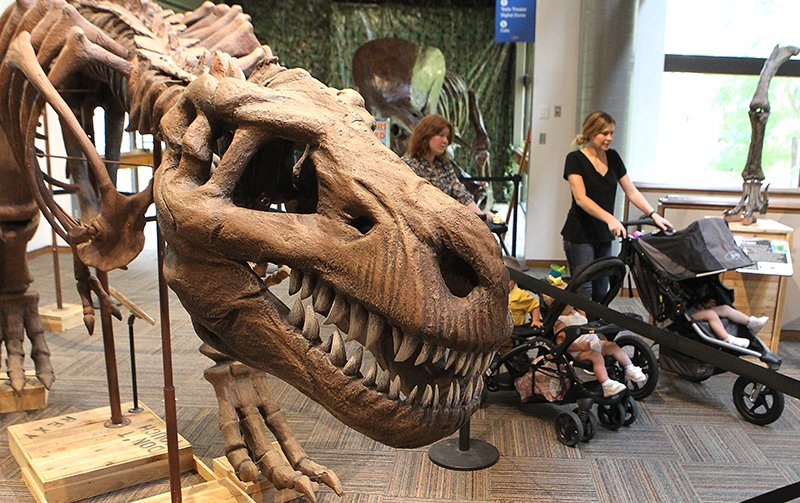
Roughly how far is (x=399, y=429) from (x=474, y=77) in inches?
422

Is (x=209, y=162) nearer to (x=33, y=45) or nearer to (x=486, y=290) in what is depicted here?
(x=486, y=290)

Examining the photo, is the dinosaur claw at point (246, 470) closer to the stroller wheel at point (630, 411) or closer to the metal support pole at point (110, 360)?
the metal support pole at point (110, 360)

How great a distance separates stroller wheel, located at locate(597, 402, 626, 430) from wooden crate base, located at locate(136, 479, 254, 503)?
1.84 metres

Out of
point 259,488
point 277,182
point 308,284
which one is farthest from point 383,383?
point 259,488

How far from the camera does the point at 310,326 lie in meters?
1.47

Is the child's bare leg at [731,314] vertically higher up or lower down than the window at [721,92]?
lower down

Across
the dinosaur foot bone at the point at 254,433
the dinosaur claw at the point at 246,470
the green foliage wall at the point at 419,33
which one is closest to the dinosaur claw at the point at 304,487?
the dinosaur foot bone at the point at 254,433

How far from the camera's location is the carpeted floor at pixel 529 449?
2.97 meters

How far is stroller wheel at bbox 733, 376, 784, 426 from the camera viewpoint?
361 cm

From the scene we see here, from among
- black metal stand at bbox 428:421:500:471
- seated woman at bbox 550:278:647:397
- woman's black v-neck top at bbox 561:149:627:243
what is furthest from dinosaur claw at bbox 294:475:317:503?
woman's black v-neck top at bbox 561:149:627:243

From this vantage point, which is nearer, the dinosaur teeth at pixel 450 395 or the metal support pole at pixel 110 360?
the dinosaur teeth at pixel 450 395

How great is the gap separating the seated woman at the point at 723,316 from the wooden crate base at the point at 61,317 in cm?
420

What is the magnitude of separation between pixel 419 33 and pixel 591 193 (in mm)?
7891

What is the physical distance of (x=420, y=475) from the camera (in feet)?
10.1
